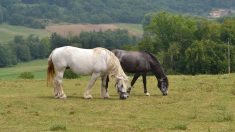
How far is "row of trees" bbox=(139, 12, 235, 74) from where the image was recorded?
6278cm

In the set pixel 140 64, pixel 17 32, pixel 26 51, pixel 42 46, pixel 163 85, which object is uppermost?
pixel 140 64

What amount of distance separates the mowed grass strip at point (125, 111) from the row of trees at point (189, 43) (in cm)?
3982

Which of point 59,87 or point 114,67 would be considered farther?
point 59,87

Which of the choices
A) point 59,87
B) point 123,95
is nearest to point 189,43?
point 123,95

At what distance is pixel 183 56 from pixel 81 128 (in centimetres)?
5807

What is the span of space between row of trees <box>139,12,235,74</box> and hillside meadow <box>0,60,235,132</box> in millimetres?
39857

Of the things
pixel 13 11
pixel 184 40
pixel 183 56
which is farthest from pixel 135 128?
pixel 13 11

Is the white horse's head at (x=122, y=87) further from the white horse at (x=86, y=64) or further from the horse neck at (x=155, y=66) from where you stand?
the horse neck at (x=155, y=66)

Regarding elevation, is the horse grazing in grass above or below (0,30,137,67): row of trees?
above

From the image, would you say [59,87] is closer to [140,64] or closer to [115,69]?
[115,69]

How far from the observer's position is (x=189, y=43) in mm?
74562

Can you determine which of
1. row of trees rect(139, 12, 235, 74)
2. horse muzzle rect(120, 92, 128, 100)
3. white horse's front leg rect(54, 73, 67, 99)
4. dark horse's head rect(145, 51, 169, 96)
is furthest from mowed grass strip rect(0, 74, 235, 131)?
row of trees rect(139, 12, 235, 74)

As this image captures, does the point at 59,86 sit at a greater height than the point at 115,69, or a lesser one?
lesser

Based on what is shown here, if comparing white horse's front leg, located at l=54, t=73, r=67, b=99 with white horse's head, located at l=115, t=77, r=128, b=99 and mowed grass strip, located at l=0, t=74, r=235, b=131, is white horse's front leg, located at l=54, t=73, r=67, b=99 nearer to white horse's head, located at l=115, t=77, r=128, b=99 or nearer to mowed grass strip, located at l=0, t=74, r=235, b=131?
mowed grass strip, located at l=0, t=74, r=235, b=131
